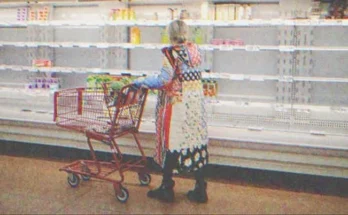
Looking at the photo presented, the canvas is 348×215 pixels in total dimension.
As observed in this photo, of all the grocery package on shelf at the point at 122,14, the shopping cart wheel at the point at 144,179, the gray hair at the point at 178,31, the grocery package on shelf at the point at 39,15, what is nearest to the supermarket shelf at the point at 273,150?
the shopping cart wheel at the point at 144,179

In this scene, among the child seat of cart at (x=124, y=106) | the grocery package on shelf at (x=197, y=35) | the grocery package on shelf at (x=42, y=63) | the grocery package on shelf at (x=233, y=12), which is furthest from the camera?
the grocery package on shelf at (x=42, y=63)

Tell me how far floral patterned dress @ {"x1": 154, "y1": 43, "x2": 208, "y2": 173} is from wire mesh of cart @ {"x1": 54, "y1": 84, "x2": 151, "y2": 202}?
0.33 meters

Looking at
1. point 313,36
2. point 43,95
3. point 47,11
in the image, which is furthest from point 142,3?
point 313,36

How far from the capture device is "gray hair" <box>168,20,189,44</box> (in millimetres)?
3469

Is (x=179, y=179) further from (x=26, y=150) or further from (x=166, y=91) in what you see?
(x=26, y=150)

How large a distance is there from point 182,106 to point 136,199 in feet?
3.21

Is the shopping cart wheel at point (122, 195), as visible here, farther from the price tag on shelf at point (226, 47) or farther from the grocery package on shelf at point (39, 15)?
the grocery package on shelf at point (39, 15)

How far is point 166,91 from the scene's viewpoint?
351 centimetres

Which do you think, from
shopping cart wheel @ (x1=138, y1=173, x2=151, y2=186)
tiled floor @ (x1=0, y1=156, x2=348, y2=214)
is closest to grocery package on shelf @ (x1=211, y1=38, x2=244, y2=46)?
tiled floor @ (x1=0, y1=156, x2=348, y2=214)

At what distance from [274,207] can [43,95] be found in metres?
3.52

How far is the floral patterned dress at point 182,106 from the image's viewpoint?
136 inches

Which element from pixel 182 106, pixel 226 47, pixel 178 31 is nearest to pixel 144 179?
pixel 182 106

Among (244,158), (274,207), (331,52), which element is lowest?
(274,207)

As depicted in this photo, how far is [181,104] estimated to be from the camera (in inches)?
137
